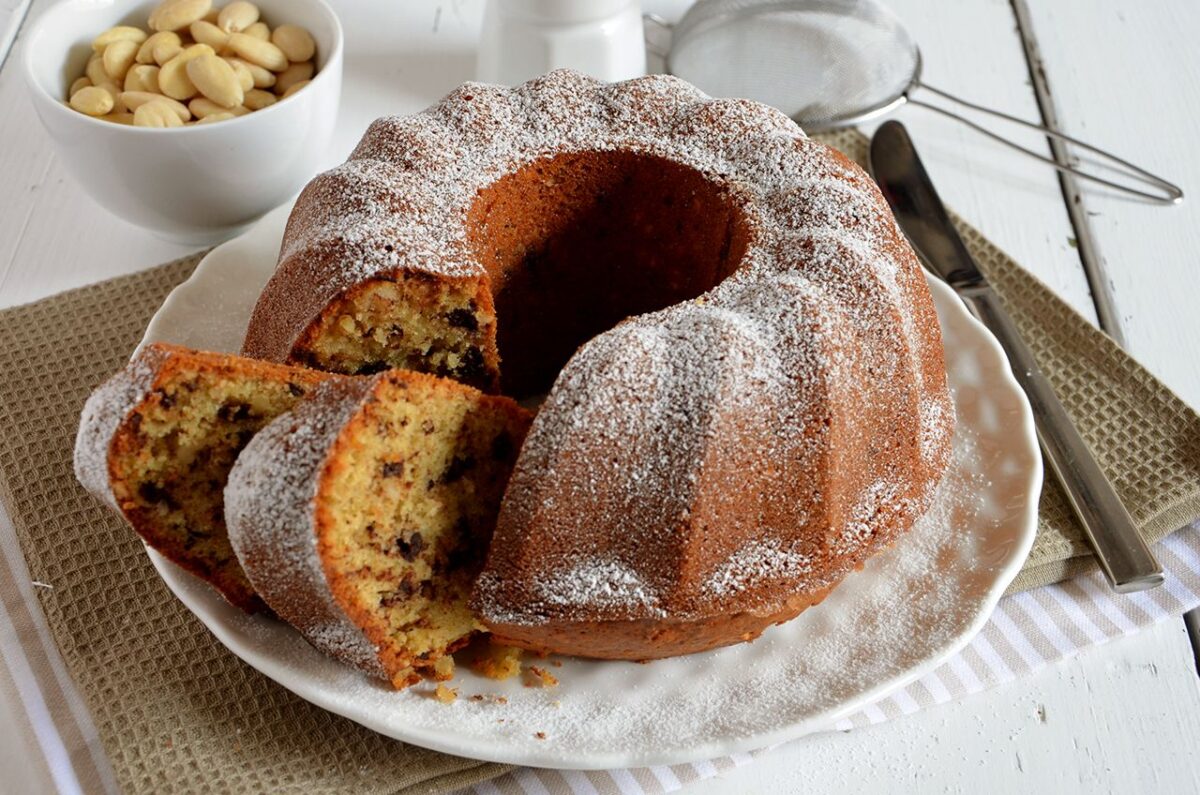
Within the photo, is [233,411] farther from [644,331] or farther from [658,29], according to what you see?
[658,29]

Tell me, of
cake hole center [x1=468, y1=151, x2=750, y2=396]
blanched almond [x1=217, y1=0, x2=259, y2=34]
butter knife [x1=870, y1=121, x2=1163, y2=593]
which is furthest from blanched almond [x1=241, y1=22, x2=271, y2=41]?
butter knife [x1=870, y1=121, x2=1163, y2=593]

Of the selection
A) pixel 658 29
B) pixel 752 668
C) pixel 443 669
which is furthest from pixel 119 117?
pixel 752 668

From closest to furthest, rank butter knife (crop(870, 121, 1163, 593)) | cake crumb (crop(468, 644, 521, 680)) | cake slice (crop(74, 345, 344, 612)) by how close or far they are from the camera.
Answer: cake slice (crop(74, 345, 344, 612)), cake crumb (crop(468, 644, 521, 680)), butter knife (crop(870, 121, 1163, 593))

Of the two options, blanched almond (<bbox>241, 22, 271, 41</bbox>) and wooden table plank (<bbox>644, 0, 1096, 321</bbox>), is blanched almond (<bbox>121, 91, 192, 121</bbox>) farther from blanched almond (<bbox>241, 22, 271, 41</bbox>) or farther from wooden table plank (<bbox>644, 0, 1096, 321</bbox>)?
wooden table plank (<bbox>644, 0, 1096, 321</bbox>)

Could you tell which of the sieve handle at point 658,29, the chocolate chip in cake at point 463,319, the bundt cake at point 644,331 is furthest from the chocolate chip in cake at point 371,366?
the sieve handle at point 658,29

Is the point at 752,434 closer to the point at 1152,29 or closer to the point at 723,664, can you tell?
the point at 723,664

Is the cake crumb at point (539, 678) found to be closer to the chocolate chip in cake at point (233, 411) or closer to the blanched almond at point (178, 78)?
the chocolate chip in cake at point (233, 411)
